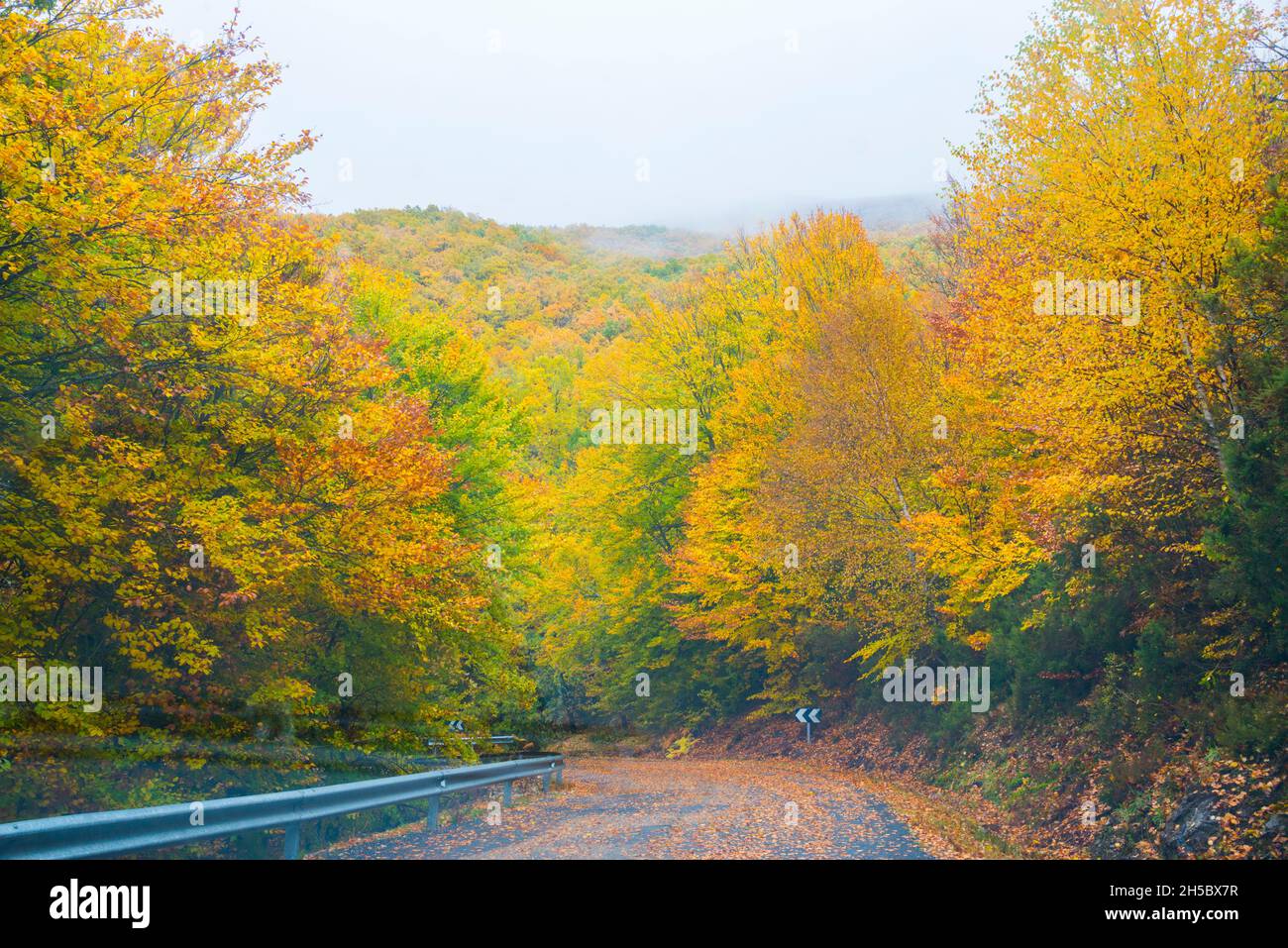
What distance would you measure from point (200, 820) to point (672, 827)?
6.08 metres

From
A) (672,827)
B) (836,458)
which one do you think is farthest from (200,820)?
(836,458)

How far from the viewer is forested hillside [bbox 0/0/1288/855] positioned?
1110 cm

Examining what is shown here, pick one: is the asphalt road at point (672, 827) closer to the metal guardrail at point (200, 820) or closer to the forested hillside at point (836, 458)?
the metal guardrail at point (200, 820)

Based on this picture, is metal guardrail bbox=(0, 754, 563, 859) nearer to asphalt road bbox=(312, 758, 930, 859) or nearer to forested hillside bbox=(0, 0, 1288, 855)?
asphalt road bbox=(312, 758, 930, 859)

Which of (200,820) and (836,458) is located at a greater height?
(836,458)

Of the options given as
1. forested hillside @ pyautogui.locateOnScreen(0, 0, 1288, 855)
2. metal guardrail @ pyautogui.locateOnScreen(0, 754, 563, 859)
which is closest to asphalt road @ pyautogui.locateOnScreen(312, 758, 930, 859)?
metal guardrail @ pyautogui.locateOnScreen(0, 754, 563, 859)

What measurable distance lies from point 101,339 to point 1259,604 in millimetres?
14908

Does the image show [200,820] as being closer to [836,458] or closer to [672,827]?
[672,827]

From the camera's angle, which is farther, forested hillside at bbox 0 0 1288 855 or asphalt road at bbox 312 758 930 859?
forested hillside at bbox 0 0 1288 855

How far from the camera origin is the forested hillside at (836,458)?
1110 centimetres

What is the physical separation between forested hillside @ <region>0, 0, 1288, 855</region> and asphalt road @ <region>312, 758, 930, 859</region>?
3052mm

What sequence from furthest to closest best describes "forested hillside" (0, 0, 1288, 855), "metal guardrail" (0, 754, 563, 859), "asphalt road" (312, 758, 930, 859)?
"forested hillside" (0, 0, 1288, 855)
"asphalt road" (312, 758, 930, 859)
"metal guardrail" (0, 754, 563, 859)

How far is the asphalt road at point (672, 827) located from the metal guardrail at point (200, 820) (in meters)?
0.53

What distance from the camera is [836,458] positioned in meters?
24.2
